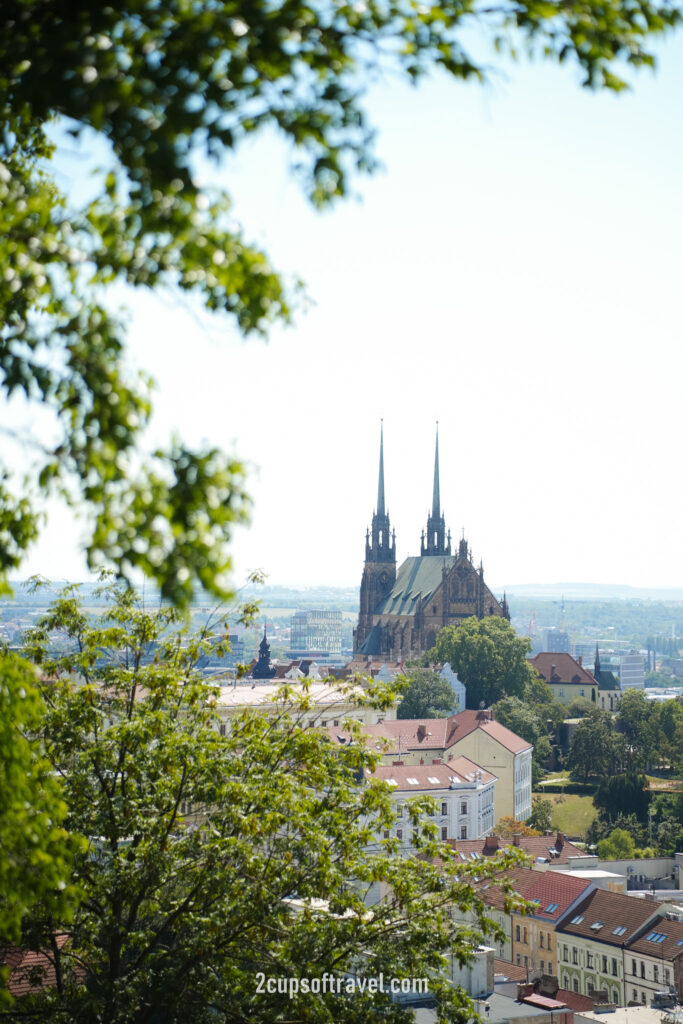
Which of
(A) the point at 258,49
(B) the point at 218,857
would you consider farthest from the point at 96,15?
(B) the point at 218,857

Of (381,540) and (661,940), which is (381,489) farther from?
(661,940)

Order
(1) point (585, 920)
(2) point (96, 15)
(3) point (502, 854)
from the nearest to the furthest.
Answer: (2) point (96, 15) → (3) point (502, 854) → (1) point (585, 920)

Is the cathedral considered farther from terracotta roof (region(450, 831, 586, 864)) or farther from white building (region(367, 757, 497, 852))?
terracotta roof (region(450, 831, 586, 864))

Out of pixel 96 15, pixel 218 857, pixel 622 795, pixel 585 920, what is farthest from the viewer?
pixel 622 795

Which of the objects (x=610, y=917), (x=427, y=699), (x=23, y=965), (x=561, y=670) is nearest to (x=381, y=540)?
(x=561, y=670)

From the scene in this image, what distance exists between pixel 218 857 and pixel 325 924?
5.08 ft

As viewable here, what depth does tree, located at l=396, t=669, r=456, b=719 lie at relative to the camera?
346 feet

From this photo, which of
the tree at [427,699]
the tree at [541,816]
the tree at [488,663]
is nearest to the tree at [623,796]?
the tree at [541,816]

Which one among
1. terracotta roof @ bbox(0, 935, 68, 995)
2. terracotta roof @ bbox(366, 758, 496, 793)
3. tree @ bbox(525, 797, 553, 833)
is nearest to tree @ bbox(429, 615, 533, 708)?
tree @ bbox(525, 797, 553, 833)

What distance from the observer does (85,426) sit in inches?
253

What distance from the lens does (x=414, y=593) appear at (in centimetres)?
14825

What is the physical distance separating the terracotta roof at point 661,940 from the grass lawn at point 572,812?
36904 millimetres

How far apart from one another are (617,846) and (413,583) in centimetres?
7003

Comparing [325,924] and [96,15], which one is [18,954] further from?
[96,15]
